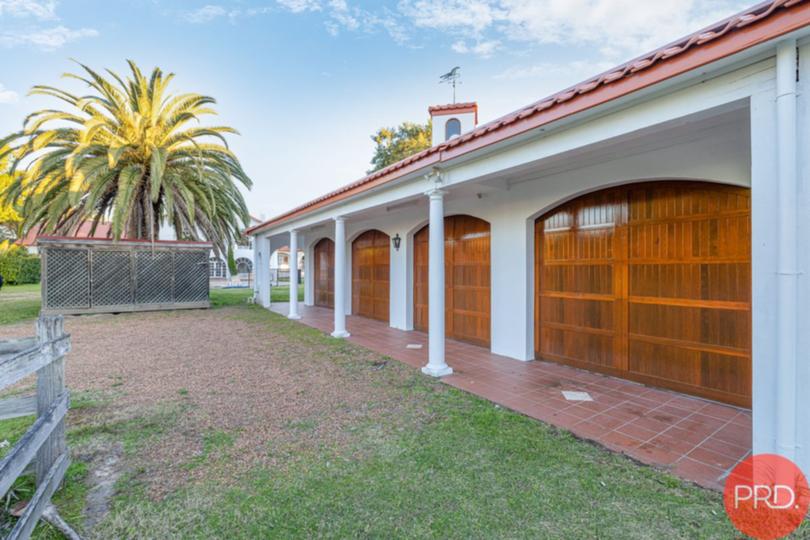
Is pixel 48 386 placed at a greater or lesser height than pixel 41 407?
greater

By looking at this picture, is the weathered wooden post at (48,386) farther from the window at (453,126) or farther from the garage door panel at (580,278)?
the window at (453,126)

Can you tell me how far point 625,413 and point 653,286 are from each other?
6.07 feet

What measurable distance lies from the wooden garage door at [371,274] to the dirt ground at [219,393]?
10.1 feet

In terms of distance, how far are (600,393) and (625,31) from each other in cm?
686

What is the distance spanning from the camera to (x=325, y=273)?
14945mm

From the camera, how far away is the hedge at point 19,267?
80.1 ft

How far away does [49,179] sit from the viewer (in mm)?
11727

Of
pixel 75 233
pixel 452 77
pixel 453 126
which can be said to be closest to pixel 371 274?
pixel 453 126

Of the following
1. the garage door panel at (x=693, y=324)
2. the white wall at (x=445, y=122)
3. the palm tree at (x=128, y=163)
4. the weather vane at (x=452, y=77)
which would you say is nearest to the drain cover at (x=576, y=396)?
the garage door panel at (x=693, y=324)

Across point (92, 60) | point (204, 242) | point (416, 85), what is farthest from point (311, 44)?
point (204, 242)

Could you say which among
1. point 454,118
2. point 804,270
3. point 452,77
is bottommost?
point 804,270

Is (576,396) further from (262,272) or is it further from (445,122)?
(262,272)

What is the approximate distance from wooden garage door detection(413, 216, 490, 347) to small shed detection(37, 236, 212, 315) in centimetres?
1048

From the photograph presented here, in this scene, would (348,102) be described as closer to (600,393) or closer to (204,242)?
(204,242)
